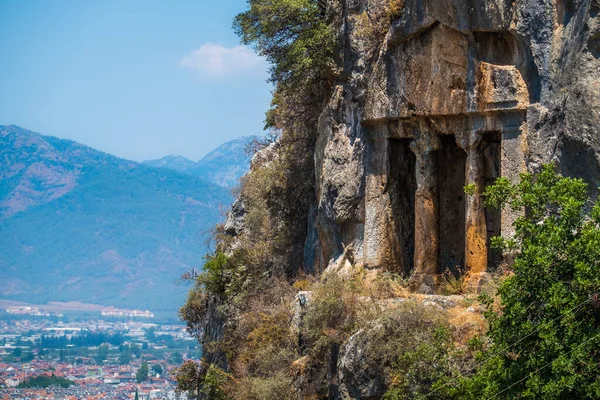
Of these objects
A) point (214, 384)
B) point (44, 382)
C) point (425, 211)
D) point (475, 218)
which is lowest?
point (44, 382)

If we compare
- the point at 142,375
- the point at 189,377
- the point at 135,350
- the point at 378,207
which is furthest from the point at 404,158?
the point at 135,350

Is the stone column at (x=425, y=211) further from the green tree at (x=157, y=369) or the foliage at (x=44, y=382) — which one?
the green tree at (x=157, y=369)

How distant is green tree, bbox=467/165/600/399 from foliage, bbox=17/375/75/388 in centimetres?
9869

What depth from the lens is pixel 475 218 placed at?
1326 inches

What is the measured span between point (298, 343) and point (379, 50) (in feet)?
26.1

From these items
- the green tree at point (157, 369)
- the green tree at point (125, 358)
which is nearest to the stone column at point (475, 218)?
the green tree at point (157, 369)

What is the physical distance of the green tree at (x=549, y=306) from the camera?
24344 millimetres

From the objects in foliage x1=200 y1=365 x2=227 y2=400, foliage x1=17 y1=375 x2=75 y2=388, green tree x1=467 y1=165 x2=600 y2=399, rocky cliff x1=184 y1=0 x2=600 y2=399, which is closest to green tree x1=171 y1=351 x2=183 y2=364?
foliage x1=17 y1=375 x2=75 y2=388

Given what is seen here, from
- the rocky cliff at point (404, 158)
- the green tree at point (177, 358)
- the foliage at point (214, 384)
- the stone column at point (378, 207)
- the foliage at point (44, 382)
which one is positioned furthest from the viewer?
the green tree at point (177, 358)

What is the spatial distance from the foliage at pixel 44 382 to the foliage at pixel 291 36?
85.7 metres

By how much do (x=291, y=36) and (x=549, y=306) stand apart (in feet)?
54.0

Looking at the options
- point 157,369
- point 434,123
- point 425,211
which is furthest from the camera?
point 157,369

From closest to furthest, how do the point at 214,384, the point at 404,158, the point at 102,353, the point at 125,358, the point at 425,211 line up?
the point at 425,211 → the point at 404,158 → the point at 214,384 → the point at 125,358 → the point at 102,353

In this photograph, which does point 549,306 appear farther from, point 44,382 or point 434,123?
point 44,382
